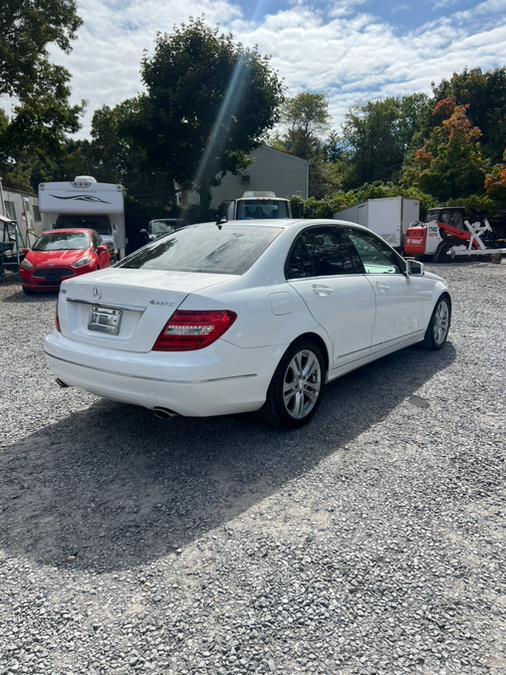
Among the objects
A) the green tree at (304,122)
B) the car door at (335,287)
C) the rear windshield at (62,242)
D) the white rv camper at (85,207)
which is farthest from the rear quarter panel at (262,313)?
the green tree at (304,122)

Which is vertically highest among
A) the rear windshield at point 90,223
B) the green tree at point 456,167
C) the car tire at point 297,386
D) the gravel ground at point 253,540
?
the green tree at point 456,167

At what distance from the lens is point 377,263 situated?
503cm

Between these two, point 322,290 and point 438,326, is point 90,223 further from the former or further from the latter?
point 322,290

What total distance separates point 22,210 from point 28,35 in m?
6.51

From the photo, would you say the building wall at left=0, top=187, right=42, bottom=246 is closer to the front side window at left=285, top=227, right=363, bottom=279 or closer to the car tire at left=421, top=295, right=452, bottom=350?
the car tire at left=421, top=295, right=452, bottom=350

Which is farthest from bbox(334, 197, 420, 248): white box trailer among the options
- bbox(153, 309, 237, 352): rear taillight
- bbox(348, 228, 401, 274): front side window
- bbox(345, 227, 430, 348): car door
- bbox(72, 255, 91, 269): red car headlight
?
bbox(153, 309, 237, 352): rear taillight

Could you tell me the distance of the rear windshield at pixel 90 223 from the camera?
15.6 metres

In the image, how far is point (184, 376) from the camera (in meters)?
3.09

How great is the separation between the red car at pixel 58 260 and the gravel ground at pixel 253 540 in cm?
683

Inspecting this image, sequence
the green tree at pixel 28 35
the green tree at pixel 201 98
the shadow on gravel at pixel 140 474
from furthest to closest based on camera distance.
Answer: the green tree at pixel 201 98
the green tree at pixel 28 35
the shadow on gravel at pixel 140 474

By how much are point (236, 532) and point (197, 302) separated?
137 centimetres

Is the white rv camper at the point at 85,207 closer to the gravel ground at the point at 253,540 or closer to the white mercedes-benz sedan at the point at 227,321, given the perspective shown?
the white mercedes-benz sedan at the point at 227,321

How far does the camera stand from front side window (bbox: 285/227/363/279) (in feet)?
12.9

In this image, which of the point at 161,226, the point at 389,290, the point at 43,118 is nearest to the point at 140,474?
the point at 389,290
